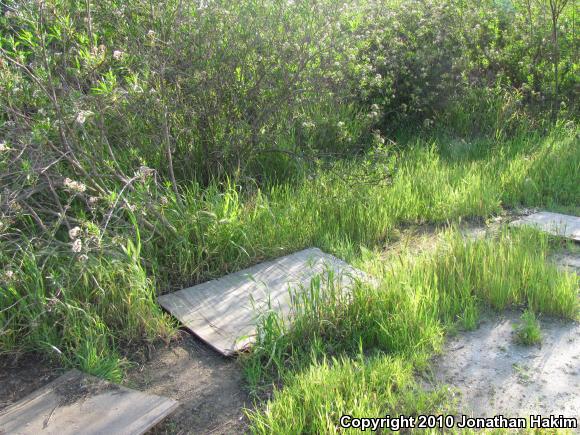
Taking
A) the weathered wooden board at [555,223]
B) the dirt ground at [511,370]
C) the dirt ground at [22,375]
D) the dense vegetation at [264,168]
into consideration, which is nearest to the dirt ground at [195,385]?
the dense vegetation at [264,168]

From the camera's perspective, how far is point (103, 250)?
11.2ft

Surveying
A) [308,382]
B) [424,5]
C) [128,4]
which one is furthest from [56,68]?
[424,5]

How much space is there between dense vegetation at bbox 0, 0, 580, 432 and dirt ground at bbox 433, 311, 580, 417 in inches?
5.6

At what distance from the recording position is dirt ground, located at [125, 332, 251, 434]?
2721mm

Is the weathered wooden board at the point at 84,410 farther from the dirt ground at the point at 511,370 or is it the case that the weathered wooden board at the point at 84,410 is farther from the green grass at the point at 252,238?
the dirt ground at the point at 511,370

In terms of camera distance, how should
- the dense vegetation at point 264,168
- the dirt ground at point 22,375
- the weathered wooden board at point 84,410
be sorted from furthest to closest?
the dense vegetation at point 264,168
the dirt ground at point 22,375
the weathered wooden board at point 84,410

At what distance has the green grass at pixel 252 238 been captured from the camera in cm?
326

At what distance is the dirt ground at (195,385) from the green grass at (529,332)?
145 cm

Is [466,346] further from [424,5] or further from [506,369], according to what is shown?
[424,5]

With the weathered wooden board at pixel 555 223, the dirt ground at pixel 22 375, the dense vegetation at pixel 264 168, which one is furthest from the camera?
the weathered wooden board at pixel 555 223

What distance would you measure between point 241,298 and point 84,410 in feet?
3.91

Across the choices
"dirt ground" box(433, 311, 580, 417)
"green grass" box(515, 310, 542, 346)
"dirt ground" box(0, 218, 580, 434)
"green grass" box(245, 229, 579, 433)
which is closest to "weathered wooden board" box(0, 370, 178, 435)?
"dirt ground" box(0, 218, 580, 434)

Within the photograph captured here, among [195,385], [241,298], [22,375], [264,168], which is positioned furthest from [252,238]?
[22,375]

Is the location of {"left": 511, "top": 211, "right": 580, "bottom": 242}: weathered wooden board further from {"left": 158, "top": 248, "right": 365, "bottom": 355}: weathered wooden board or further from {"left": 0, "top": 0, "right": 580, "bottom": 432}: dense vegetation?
{"left": 158, "top": 248, "right": 365, "bottom": 355}: weathered wooden board
